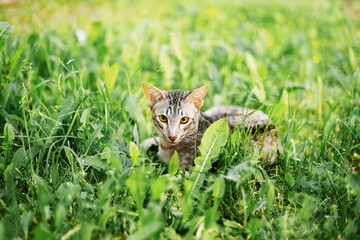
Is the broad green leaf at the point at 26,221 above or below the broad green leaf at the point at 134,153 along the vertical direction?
below

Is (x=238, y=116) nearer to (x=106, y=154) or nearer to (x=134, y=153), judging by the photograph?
(x=134, y=153)

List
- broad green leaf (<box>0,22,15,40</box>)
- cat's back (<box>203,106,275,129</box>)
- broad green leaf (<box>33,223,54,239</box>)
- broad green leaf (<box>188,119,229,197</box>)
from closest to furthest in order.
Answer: broad green leaf (<box>33,223,54,239</box>) → broad green leaf (<box>188,119,229,197</box>) → broad green leaf (<box>0,22,15,40</box>) → cat's back (<box>203,106,275,129</box>)

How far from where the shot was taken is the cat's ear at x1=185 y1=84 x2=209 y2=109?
2443 mm

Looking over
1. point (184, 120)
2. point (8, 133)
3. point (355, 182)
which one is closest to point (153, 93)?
point (184, 120)

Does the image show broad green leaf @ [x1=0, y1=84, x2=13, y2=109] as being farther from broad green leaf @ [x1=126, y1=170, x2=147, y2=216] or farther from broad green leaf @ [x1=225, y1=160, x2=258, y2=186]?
broad green leaf @ [x1=225, y1=160, x2=258, y2=186]

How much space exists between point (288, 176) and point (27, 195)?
5.96 ft

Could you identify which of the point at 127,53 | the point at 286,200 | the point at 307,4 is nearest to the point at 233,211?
the point at 286,200

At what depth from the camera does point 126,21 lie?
5.84 meters

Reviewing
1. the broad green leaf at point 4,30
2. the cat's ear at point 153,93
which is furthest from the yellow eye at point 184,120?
the broad green leaf at point 4,30

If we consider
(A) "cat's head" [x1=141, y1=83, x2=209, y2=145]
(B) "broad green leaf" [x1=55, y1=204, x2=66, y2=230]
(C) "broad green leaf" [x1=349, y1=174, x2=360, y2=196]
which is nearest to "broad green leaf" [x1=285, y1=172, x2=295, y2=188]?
(C) "broad green leaf" [x1=349, y1=174, x2=360, y2=196]

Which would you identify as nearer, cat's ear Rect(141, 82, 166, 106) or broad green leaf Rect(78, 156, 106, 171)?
broad green leaf Rect(78, 156, 106, 171)

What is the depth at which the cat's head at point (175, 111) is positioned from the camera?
2412 mm

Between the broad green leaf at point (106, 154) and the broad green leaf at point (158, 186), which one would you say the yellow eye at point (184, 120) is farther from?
the broad green leaf at point (158, 186)

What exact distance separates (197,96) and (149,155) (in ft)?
2.36
